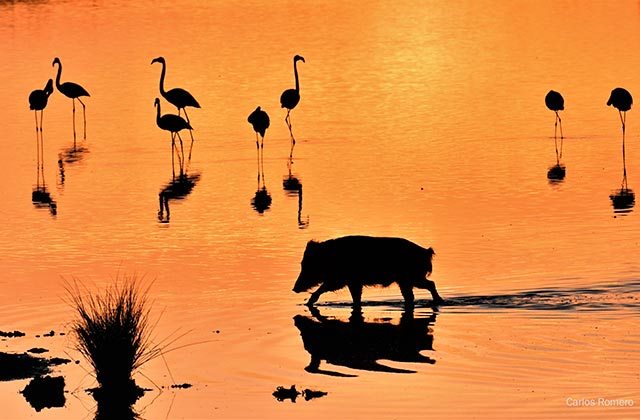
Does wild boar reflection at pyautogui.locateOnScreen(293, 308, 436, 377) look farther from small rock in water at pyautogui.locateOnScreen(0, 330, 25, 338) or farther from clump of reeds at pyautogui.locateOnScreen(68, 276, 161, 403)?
small rock in water at pyautogui.locateOnScreen(0, 330, 25, 338)

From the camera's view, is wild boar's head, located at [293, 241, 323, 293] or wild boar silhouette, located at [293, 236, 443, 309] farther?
wild boar's head, located at [293, 241, 323, 293]

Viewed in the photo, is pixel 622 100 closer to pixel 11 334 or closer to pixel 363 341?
pixel 363 341

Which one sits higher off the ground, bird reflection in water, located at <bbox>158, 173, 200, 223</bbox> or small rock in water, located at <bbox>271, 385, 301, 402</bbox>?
bird reflection in water, located at <bbox>158, 173, 200, 223</bbox>

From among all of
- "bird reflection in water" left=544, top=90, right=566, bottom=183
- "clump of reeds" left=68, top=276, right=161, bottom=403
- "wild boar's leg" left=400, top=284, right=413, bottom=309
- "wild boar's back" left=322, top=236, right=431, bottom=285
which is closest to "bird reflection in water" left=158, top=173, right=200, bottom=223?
"bird reflection in water" left=544, top=90, right=566, bottom=183

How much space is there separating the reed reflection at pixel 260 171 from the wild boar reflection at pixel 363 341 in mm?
7005

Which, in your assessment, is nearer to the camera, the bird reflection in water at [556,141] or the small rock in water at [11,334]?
the small rock in water at [11,334]

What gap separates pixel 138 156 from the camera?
2866cm

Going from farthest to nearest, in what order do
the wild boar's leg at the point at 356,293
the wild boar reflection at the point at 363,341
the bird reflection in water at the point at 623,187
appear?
the bird reflection in water at the point at 623,187, the wild boar's leg at the point at 356,293, the wild boar reflection at the point at 363,341

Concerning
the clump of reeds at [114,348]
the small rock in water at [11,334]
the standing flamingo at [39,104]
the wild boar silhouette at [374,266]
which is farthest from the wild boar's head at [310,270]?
the standing flamingo at [39,104]

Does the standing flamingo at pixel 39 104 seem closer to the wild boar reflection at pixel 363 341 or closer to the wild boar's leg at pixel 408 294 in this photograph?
the wild boar's leg at pixel 408 294

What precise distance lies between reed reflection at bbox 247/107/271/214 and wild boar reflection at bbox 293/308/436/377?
7.01 metres

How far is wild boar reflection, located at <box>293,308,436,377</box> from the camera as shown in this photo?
46.9 feet

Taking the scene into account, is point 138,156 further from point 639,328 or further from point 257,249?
point 639,328

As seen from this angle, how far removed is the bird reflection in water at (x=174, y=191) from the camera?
23.0 metres
